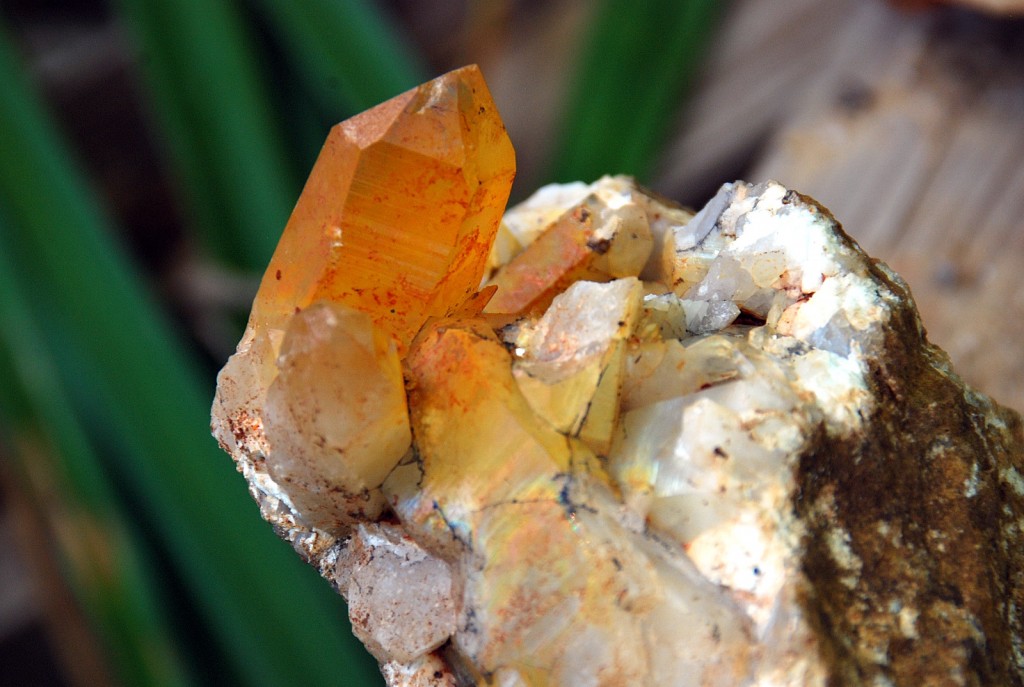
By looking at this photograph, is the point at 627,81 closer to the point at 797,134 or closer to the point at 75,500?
the point at 797,134

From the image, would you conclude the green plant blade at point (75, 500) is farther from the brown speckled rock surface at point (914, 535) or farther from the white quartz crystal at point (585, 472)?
the brown speckled rock surface at point (914, 535)

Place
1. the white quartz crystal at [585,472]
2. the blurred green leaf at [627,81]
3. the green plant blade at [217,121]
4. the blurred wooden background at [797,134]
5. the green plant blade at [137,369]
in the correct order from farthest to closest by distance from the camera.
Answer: the blurred green leaf at [627,81] < the green plant blade at [217,121] < the green plant blade at [137,369] < the blurred wooden background at [797,134] < the white quartz crystal at [585,472]

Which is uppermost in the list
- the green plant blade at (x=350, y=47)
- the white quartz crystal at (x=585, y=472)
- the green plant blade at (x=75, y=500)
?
the white quartz crystal at (x=585, y=472)

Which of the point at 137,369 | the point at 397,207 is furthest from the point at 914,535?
the point at 137,369

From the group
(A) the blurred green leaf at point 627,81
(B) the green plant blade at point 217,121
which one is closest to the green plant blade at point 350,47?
(B) the green plant blade at point 217,121

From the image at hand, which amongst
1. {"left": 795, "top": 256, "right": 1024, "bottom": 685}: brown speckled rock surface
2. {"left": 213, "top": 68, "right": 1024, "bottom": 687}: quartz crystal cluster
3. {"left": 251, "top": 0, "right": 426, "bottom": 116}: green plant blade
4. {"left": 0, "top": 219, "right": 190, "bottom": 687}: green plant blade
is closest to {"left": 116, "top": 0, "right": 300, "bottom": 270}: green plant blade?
{"left": 251, "top": 0, "right": 426, "bottom": 116}: green plant blade

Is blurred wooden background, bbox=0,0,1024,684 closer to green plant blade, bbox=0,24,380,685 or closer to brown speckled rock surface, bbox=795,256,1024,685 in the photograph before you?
green plant blade, bbox=0,24,380,685
